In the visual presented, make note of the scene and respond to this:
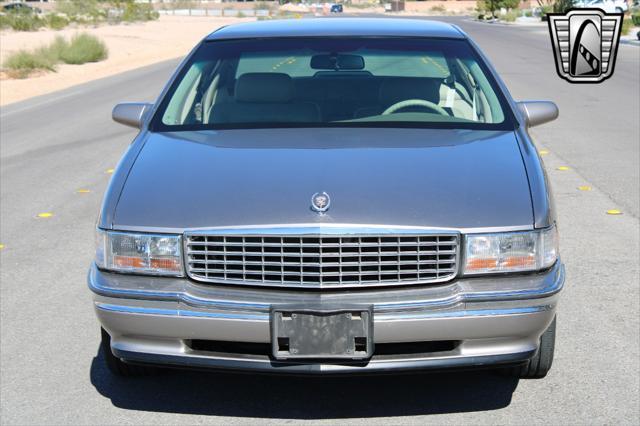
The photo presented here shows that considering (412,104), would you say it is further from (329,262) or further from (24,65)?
(24,65)

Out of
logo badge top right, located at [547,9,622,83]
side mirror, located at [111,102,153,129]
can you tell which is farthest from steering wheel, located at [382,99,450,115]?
logo badge top right, located at [547,9,622,83]

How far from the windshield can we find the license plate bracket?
146 centimetres

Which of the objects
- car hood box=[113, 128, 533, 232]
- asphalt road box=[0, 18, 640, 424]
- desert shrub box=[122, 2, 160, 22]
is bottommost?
desert shrub box=[122, 2, 160, 22]

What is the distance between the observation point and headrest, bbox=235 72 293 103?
207 inches

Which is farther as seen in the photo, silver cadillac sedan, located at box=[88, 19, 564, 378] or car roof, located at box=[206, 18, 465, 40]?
A: car roof, located at box=[206, 18, 465, 40]

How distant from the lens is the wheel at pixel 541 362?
439cm

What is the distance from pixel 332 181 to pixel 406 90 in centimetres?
149

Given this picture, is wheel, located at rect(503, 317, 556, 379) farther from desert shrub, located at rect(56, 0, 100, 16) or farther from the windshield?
desert shrub, located at rect(56, 0, 100, 16)

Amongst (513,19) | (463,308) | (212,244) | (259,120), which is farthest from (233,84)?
(513,19)

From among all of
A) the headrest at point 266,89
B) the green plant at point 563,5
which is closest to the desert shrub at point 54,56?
the green plant at point 563,5

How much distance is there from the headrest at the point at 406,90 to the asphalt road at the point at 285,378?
1.41 meters

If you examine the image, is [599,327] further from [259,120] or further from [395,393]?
[259,120]

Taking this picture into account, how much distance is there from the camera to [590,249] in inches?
275

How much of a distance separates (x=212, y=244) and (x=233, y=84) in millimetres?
2166
